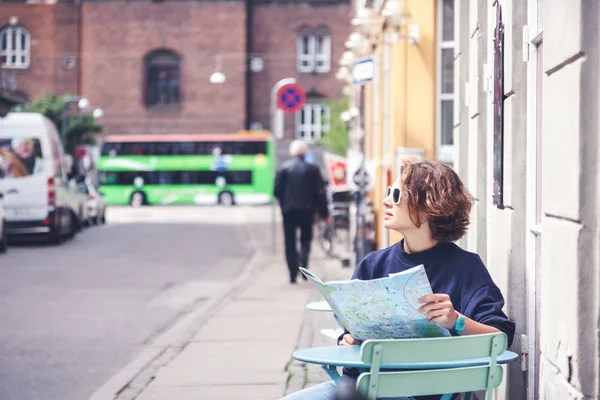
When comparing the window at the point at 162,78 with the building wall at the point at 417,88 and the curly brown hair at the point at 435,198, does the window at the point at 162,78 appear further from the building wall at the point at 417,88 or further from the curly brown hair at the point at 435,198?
the curly brown hair at the point at 435,198

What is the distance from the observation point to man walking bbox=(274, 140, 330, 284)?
48.1ft

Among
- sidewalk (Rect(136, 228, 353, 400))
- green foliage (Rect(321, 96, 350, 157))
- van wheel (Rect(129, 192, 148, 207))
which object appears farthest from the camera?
van wheel (Rect(129, 192, 148, 207))

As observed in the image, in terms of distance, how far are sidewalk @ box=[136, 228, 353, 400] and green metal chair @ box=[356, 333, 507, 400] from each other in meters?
3.31

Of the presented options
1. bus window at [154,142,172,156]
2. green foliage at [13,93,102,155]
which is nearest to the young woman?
green foliage at [13,93,102,155]

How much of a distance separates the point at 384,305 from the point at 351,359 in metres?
0.20

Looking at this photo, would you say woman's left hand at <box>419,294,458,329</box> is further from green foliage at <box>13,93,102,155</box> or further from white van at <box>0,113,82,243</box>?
green foliage at <box>13,93,102,155</box>

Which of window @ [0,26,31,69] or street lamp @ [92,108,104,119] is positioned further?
window @ [0,26,31,69]

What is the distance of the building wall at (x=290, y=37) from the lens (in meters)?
62.3

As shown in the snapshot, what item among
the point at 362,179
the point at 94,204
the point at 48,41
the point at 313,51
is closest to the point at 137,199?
the point at 48,41

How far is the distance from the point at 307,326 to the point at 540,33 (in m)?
5.92

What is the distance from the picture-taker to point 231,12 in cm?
6128

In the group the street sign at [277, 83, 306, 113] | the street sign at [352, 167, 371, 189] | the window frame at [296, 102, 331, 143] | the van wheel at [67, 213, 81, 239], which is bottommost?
the van wheel at [67, 213, 81, 239]

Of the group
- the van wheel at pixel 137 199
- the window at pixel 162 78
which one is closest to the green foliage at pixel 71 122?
the van wheel at pixel 137 199

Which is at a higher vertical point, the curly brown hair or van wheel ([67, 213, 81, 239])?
Result: the curly brown hair
